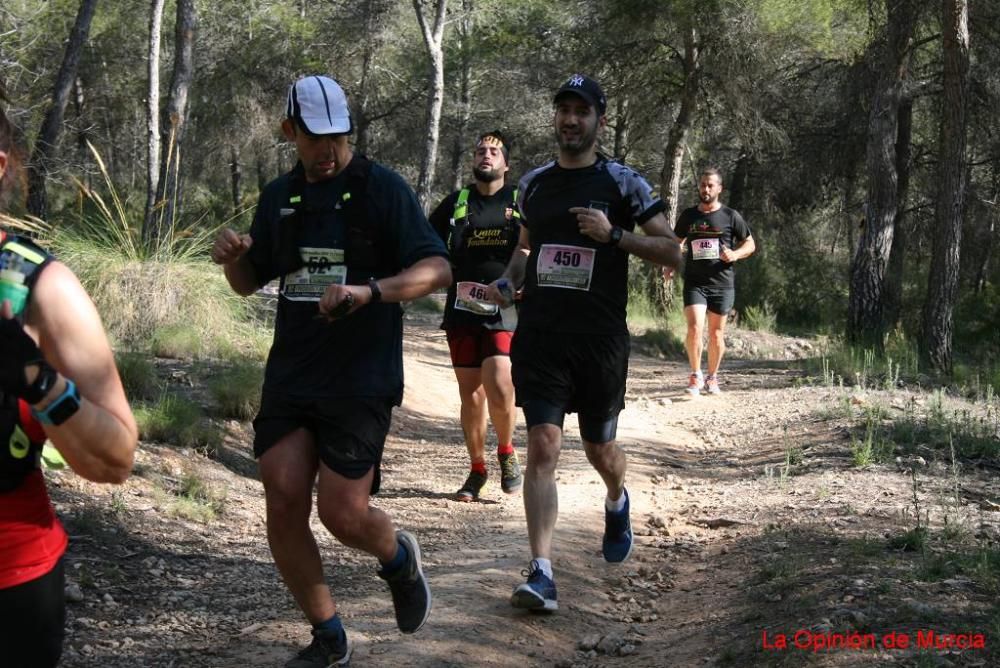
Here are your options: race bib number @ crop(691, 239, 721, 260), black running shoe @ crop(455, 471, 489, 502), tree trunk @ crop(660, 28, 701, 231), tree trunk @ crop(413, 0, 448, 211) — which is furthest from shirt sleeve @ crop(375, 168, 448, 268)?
tree trunk @ crop(660, 28, 701, 231)

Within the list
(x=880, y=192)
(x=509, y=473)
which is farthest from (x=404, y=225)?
(x=880, y=192)

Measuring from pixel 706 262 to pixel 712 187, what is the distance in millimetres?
766

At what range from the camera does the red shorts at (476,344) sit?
7.58 meters

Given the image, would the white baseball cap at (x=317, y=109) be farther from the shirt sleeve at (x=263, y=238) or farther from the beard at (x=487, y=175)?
the beard at (x=487, y=175)

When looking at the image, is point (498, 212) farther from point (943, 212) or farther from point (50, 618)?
point (943, 212)

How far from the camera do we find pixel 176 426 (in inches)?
320

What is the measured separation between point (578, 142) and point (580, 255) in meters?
0.53

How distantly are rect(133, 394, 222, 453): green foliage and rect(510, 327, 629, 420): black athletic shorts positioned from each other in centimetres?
343

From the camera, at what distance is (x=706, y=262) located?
1195cm

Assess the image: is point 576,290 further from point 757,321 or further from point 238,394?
point 757,321

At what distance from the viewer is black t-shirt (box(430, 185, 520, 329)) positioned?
750 cm

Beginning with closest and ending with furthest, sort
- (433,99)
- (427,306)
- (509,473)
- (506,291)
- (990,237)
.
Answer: (506,291), (509,473), (433,99), (427,306), (990,237)

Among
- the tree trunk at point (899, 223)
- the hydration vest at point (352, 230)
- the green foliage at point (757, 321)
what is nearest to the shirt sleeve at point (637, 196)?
the hydration vest at point (352, 230)

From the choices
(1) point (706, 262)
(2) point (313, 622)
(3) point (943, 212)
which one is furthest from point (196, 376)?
(3) point (943, 212)
